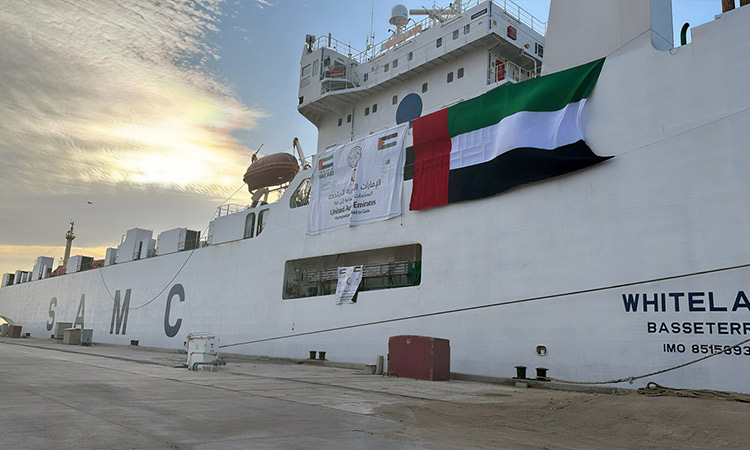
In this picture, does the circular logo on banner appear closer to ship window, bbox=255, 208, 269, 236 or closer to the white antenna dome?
ship window, bbox=255, 208, 269, 236

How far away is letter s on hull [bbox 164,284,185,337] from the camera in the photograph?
23234 mm

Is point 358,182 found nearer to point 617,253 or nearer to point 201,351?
point 201,351

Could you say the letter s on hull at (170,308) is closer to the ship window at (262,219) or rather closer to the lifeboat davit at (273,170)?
the ship window at (262,219)

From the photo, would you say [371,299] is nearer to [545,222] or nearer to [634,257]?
[545,222]

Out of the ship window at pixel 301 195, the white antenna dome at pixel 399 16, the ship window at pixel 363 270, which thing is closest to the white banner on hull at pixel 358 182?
the ship window at pixel 301 195

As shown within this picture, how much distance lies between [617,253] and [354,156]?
8.29 metres

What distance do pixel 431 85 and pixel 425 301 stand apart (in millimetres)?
7674

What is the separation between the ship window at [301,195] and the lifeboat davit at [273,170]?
3047mm

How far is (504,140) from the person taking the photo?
11750 millimetres

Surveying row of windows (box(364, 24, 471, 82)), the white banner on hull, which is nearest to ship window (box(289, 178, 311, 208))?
the white banner on hull

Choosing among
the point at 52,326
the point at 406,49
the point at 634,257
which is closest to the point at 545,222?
the point at 634,257

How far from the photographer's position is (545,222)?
11.0 metres

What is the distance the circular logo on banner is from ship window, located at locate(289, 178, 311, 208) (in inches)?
102

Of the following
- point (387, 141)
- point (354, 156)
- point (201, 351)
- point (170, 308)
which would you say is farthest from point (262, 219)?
point (201, 351)
